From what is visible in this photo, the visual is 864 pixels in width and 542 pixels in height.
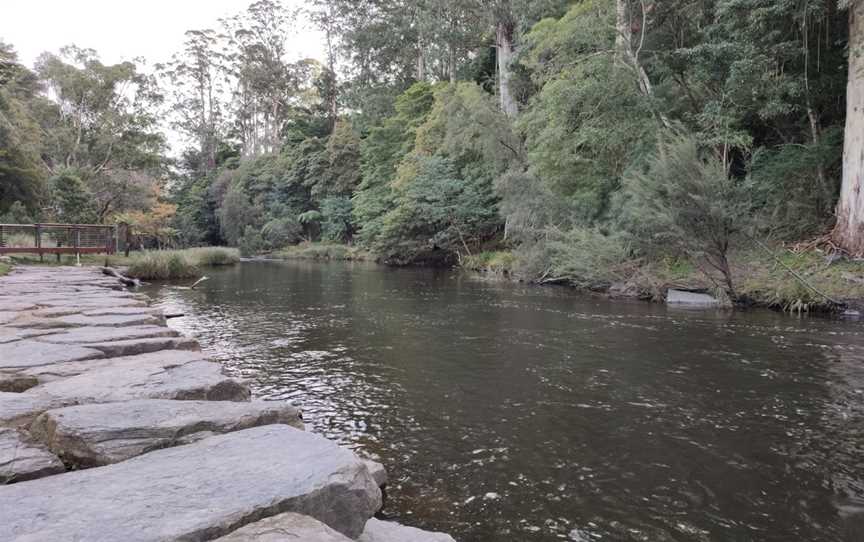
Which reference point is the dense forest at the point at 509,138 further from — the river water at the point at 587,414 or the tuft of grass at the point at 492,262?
the river water at the point at 587,414

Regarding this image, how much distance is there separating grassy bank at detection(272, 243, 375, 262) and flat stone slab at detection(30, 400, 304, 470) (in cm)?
3088

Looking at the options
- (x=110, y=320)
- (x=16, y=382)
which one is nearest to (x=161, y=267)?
(x=110, y=320)

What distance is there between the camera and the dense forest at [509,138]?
12.2 m

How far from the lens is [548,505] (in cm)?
294

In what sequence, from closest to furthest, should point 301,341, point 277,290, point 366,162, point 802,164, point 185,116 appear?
1. point 301,341
2. point 802,164
3. point 277,290
4. point 366,162
5. point 185,116

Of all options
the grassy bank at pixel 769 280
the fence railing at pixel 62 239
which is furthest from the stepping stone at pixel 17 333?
the fence railing at pixel 62 239

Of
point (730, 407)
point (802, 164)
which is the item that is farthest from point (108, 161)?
point (730, 407)

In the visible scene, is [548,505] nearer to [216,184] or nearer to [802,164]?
[802,164]

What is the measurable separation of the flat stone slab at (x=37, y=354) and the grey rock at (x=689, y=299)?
11.0m

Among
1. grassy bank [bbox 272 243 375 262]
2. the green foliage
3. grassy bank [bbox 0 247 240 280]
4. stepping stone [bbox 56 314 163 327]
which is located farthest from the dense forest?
stepping stone [bbox 56 314 163 327]

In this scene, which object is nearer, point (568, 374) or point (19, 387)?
point (19, 387)

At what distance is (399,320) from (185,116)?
2040 inches

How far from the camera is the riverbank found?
1.42 m

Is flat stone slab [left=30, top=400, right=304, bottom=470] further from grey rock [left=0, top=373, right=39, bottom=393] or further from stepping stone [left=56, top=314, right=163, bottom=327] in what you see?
stepping stone [left=56, top=314, right=163, bottom=327]
